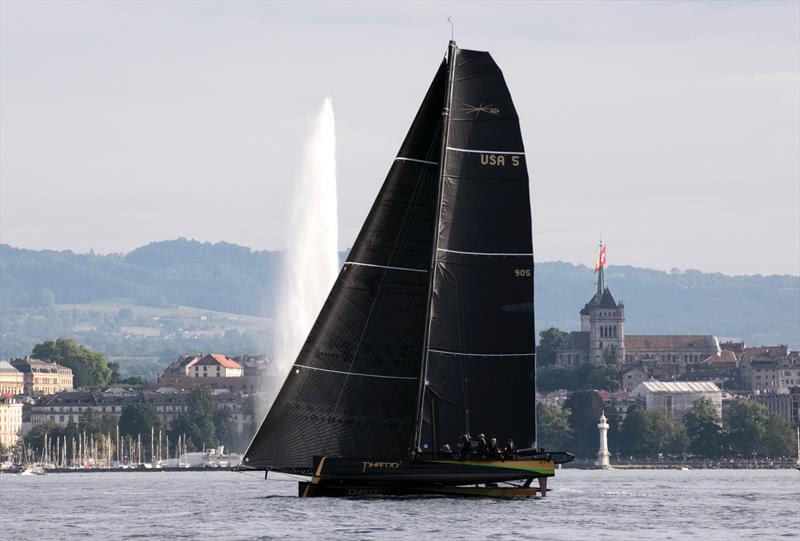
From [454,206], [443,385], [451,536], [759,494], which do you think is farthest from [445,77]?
[759,494]

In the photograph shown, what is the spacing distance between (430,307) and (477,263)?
164 centimetres

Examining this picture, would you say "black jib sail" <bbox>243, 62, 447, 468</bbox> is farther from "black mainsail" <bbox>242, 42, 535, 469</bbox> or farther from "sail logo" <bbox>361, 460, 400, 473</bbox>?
"sail logo" <bbox>361, 460, 400, 473</bbox>

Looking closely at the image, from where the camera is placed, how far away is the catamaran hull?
5431 centimetres

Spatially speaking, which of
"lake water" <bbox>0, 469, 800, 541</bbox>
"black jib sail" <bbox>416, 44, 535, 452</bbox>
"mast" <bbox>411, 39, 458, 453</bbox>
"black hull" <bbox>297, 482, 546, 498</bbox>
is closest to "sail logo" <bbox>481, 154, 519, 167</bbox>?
"black jib sail" <bbox>416, 44, 535, 452</bbox>

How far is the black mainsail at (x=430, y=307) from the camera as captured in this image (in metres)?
55.1

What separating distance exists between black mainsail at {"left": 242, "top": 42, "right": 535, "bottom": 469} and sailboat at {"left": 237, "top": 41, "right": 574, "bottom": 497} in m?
0.03

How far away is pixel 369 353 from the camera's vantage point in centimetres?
5519

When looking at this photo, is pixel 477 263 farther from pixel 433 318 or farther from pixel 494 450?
pixel 494 450

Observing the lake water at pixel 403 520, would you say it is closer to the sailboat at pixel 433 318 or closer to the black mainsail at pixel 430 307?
the sailboat at pixel 433 318

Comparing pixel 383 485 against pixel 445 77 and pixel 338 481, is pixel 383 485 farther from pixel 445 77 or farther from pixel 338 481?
pixel 445 77

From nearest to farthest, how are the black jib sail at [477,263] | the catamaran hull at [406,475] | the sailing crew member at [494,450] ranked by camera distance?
the catamaran hull at [406,475] → the sailing crew member at [494,450] → the black jib sail at [477,263]

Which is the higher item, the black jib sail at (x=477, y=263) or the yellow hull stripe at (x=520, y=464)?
the black jib sail at (x=477, y=263)

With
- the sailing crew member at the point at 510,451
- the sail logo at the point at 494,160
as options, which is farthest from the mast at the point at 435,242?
the sailing crew member at the point at 510,451

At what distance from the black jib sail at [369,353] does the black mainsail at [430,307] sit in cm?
3
